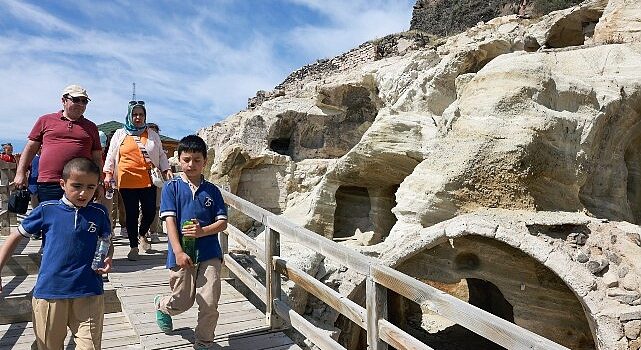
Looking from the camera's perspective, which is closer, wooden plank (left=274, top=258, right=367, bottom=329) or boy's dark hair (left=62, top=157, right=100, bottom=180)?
boy's dark hair (left=62, top=157, right=100, bottom=180)

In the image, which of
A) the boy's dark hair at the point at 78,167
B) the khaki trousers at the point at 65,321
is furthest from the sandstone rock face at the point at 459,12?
the khaki trousers at the point at 65,321

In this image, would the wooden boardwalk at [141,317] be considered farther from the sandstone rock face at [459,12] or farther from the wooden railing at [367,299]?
the sandstone rock face at [459,12]

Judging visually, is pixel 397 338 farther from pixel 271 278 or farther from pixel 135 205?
pixel 135 205

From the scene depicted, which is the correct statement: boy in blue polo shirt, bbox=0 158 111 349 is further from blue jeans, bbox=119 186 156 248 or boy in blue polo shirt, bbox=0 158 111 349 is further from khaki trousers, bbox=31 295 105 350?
blue jeans, bbox=119 186 156 248

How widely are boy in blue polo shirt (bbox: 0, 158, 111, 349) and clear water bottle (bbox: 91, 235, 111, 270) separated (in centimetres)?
2

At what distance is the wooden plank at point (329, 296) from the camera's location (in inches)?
107

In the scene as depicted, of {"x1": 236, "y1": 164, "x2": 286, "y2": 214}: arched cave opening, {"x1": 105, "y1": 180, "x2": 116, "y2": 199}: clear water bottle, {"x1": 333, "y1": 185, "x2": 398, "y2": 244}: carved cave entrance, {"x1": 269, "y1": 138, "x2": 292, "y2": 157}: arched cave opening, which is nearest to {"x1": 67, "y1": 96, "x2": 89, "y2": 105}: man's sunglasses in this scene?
{"x1": 105, "y1": 180, "x2": 116, "y2": 199}: clear water bottle

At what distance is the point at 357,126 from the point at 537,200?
8804mm

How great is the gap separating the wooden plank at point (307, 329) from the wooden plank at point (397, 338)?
303 millimetres

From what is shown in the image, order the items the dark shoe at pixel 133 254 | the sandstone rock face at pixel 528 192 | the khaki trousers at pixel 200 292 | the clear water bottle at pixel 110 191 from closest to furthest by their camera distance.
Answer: the khaki trousers at pixel 200 292 → the clear water bottle at pixel 110 191 → the dark shoe at pixel 133 254 → the sandstone rock face at pixel 528 192

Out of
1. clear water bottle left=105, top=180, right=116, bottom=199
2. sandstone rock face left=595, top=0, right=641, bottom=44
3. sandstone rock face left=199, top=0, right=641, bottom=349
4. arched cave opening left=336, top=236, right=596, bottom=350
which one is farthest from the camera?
sandstone rock face left=595, top=0, right=641, bottom=44

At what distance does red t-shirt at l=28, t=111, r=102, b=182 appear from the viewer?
3406 millimetres

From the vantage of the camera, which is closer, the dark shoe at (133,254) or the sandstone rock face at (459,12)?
the dark shoe at (133,254)

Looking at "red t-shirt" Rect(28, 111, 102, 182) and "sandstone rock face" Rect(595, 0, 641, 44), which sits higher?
"sandstone rock face" Rect(595, 0, 641, 44)
